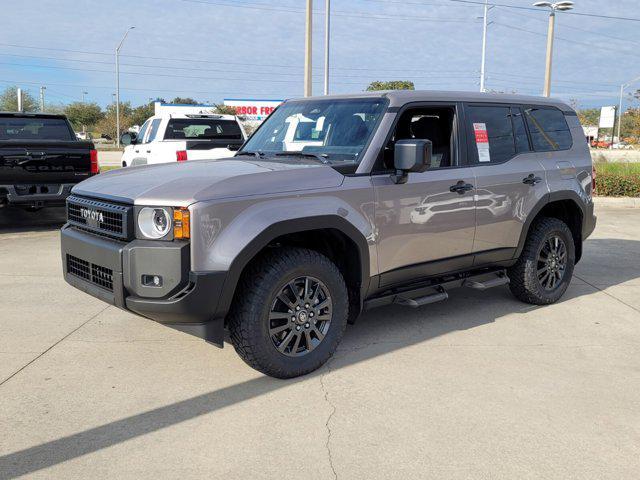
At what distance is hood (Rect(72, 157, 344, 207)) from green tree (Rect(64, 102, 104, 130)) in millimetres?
71102

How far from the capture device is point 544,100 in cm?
604

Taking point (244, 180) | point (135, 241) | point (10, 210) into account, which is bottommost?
point (10, 210)

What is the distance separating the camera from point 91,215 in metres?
4.16

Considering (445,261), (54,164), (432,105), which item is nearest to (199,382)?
(445,261)

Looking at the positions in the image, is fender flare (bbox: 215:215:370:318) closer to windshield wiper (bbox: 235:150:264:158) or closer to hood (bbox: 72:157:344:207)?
hood (bbox: 72:157:344:207)

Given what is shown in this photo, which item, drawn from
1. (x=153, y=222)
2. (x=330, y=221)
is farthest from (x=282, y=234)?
(x=153, y=222)

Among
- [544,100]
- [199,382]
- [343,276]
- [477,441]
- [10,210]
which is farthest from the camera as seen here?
[10,210]

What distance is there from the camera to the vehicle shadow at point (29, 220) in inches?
416

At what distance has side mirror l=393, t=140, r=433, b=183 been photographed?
4273 millimetres

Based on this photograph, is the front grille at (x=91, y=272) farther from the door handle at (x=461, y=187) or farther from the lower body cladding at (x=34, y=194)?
the lower body cladding at (x=34, y=194)

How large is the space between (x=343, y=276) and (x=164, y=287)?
1397mm

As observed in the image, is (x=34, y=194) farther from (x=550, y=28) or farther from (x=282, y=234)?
(x=550, y=28)

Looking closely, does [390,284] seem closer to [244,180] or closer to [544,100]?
[244,180]

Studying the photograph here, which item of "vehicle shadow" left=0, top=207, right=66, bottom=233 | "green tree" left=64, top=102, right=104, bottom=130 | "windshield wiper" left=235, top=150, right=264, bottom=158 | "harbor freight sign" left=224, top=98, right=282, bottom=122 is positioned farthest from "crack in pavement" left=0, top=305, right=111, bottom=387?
"green tree" left=64, top=102, right=104, bottom=130
